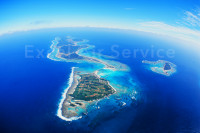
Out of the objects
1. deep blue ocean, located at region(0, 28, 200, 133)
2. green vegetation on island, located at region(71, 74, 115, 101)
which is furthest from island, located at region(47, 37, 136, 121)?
deep blue ocean, located at region(0, 28, 200, 133)

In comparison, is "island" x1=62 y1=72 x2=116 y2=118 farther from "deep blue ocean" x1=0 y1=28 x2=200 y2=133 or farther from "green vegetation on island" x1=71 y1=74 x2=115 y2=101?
"deep blue ocean" x1=0 y1=28 x2=200 y2=133

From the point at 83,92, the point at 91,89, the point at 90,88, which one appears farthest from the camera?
the point at 90,88

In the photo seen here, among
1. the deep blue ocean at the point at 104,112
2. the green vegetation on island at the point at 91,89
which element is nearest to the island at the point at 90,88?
the green vegetation on island at the point at 91,89

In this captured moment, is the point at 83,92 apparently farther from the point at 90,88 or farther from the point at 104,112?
the point at 104,112

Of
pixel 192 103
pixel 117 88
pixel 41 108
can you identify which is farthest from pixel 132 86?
pixel 41 108

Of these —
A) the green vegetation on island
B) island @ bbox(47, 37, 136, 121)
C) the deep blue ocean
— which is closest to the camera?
the deep blue ocean

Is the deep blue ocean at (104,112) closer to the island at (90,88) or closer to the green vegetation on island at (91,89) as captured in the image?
the island at (90,88)

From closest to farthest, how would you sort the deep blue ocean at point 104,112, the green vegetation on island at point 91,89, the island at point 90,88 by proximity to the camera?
the deep blue ocean at point 104,112, the island at point 90,88, the green vegetation on island at point 91,89

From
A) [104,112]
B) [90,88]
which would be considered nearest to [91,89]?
[90,88]

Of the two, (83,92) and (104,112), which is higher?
(83,92)

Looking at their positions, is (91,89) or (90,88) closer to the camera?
(91,89)

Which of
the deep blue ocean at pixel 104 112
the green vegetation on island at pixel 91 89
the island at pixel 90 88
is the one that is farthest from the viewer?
the green vegetation on island at pixel 91 89
